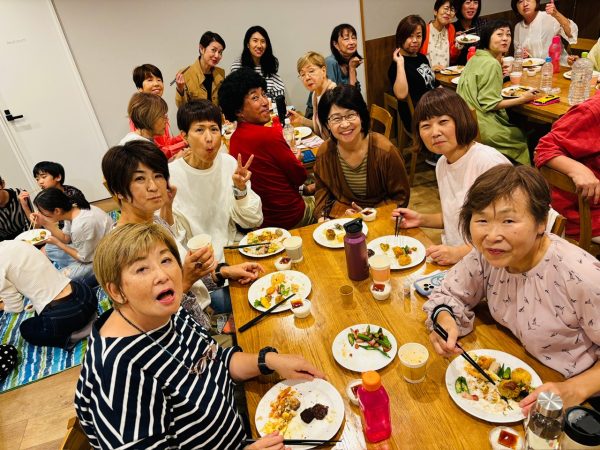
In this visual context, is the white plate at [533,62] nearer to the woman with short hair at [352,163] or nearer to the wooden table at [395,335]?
the woman with short hair at [352,163]

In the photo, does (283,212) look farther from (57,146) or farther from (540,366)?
(57,146)

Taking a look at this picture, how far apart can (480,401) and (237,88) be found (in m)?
2.22

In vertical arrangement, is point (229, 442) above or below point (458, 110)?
below

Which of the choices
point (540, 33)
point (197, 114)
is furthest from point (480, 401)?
point (540, 33)

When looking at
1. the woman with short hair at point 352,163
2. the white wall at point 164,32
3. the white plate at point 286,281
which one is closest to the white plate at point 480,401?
the white plate at point 286,281

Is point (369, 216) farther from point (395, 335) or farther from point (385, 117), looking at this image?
point (385, 117)

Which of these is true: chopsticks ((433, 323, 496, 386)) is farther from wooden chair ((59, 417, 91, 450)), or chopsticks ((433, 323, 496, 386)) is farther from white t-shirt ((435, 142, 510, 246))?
wooden chair ((59, 417, 91, 450))

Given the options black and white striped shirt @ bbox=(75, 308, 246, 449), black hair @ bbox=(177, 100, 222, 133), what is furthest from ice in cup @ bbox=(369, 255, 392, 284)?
black hair @ bbox=(177, 100, 222, 133)

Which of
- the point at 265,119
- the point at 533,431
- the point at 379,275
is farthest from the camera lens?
the point at 265,119

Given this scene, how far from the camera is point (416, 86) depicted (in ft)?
14.4

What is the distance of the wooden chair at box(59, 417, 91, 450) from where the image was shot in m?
1.16

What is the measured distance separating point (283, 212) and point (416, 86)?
242 centimetres

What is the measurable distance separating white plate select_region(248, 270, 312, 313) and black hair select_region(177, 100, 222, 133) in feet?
3.53

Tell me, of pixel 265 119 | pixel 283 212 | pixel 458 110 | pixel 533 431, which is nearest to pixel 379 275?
pixel 533 431
